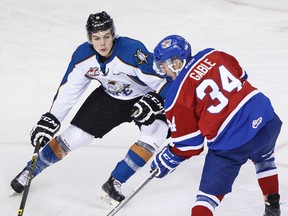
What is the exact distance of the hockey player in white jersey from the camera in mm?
3441

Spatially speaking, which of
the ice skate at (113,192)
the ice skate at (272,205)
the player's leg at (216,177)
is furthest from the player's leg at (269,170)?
the ice skate at (113,192)

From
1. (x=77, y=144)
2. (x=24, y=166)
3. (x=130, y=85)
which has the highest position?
(x=130, y=85)

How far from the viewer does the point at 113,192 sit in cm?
351

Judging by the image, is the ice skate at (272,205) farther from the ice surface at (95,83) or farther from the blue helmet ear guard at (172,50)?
the blue helmet ear guard at (172,50)

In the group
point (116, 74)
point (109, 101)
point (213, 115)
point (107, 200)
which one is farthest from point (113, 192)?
point (213, 115)

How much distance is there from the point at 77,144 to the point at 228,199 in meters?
0.80

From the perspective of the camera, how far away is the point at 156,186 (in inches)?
148

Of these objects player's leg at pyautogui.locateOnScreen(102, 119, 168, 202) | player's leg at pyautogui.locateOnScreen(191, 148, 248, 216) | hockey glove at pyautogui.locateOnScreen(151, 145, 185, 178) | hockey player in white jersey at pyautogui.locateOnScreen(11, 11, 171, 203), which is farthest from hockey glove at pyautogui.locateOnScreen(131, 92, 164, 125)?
player's leg at pyautogui.locateOnScreen(191, 148, 248, 216)

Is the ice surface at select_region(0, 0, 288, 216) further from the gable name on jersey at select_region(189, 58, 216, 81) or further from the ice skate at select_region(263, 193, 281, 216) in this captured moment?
the gable name on jersey at select_region(189, 58, 216, 81)

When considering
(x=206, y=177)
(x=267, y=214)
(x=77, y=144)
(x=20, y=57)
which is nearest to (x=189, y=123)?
(x=206, y=177)

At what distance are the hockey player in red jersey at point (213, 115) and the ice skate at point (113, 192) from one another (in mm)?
665

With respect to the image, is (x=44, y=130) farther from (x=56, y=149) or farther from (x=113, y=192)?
(x=113, y=192)

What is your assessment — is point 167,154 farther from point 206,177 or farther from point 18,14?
point 18,14

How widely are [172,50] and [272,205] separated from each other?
845 millimetres
